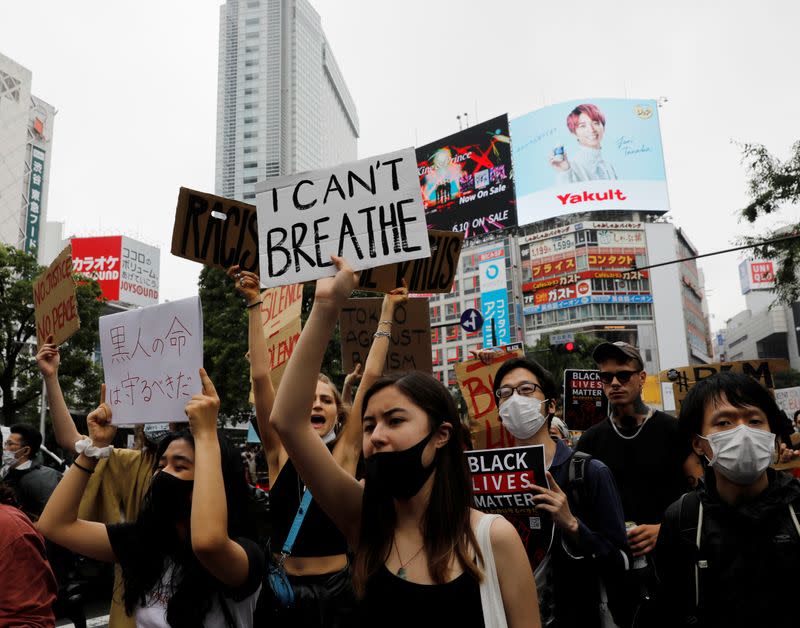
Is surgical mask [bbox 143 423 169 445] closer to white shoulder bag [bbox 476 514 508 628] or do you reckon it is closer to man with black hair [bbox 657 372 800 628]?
white shoulder bag [bbox 476 514 508 628]

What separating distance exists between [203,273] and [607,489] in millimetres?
25972

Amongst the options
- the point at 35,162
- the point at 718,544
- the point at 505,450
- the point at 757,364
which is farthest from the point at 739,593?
the point at 35,162

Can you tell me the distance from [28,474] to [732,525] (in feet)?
17.7

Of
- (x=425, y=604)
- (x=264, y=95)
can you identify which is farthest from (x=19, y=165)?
(x=425, y=604)

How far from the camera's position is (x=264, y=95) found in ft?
335

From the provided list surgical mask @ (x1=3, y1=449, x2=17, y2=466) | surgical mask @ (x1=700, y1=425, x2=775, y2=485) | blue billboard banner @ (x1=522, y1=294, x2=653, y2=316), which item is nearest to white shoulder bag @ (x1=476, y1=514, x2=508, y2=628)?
surgical mask @ (x1=700, y1=425, x2=775, y2=485)

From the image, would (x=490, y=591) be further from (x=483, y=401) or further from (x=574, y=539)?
(x=483, y=401)

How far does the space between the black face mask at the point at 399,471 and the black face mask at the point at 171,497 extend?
3.27ft

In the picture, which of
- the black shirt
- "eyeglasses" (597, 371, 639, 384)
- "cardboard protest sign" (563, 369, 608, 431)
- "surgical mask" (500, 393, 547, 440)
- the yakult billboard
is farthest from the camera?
the yakult billboard

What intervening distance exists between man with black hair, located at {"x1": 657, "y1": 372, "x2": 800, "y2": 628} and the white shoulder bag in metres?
0.82

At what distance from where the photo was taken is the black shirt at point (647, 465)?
3522mm

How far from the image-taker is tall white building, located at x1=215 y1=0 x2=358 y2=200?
10144cm

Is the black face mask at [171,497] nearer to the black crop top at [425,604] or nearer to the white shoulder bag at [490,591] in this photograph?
the black crop top at [425,604]

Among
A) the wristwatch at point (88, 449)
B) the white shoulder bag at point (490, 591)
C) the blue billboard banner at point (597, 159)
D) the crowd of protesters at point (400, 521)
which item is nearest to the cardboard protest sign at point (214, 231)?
the crowd of protesters at point (400, 521)
